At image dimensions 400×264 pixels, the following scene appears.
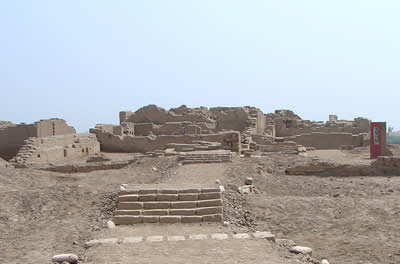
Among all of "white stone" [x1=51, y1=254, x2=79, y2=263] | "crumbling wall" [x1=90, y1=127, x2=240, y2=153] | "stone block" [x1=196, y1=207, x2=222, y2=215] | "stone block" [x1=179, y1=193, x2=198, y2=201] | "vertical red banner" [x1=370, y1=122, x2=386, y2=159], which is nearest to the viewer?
"white stone" [x1=51, y1=254, x2=79, y2=263]

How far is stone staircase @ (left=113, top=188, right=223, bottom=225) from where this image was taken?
9.16 m

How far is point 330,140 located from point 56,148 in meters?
18.9

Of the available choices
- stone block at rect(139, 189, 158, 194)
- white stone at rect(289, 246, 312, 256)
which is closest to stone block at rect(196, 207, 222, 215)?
stone block at rect(139, 189, 158, 194)

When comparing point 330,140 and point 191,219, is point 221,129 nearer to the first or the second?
point 330,140

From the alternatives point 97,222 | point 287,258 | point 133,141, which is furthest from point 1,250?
point 133,141

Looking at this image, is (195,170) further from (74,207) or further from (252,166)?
(74,207)

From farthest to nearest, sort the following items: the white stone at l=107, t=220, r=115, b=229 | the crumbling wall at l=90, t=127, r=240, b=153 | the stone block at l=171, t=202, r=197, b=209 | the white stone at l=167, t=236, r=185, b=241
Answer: the crumbling wall at l=90, t=127, r=240, b=153, the stone block at l=171, t=202, r=197, b=209, the white stone at l=107, t=220, r=115, b=229, the white stone at l=167, t=236, r=185, b=241

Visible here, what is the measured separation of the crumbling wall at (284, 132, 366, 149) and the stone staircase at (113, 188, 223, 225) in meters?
21.4

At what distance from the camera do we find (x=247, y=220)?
9.42 metres

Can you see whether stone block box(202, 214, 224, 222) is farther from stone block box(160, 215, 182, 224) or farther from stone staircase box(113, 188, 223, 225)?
stone block box(160, 215, 182, 224)

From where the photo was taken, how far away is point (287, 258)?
6.68 m

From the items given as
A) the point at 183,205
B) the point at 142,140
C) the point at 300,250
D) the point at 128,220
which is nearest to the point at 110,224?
the point at 128,220

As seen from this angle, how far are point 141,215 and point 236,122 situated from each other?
967 inches

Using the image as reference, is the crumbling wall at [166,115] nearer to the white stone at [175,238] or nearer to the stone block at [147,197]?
the stone block at [147,197]
